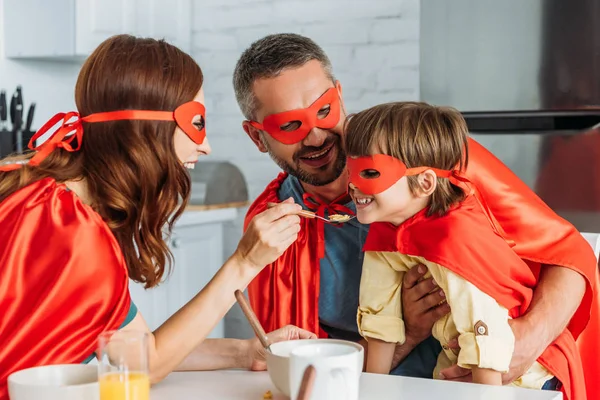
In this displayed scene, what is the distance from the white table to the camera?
4.06 ft

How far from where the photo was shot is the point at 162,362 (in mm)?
1357

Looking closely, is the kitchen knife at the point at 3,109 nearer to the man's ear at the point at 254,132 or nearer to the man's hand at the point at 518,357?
the man's ear at the point at 254,132

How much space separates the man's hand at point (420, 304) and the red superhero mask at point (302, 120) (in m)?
0.41

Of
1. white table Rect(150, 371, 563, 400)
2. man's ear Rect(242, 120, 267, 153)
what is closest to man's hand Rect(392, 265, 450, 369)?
white table Rect(150, 371, 563, 400)

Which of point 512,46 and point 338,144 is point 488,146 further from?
point 338,144

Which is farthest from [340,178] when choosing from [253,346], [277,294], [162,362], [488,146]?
[488,146]

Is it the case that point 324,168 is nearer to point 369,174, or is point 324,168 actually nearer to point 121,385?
point 369,174

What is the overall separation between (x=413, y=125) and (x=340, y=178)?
1.23 feet

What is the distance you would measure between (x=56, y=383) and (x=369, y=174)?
0.78 meters

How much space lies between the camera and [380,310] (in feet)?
5.57

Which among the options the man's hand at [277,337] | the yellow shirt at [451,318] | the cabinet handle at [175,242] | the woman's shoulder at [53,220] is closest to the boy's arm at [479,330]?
the yellow shirt at [451,318]

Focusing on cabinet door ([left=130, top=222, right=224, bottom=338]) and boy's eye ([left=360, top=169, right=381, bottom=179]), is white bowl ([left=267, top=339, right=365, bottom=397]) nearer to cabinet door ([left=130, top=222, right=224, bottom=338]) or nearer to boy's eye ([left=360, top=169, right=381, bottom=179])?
boy's eye ([left=360, top=169, right=381, bottom=179])

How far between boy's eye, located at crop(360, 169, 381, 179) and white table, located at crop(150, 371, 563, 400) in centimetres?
42

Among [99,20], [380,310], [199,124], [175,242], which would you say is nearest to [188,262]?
[175,242]
